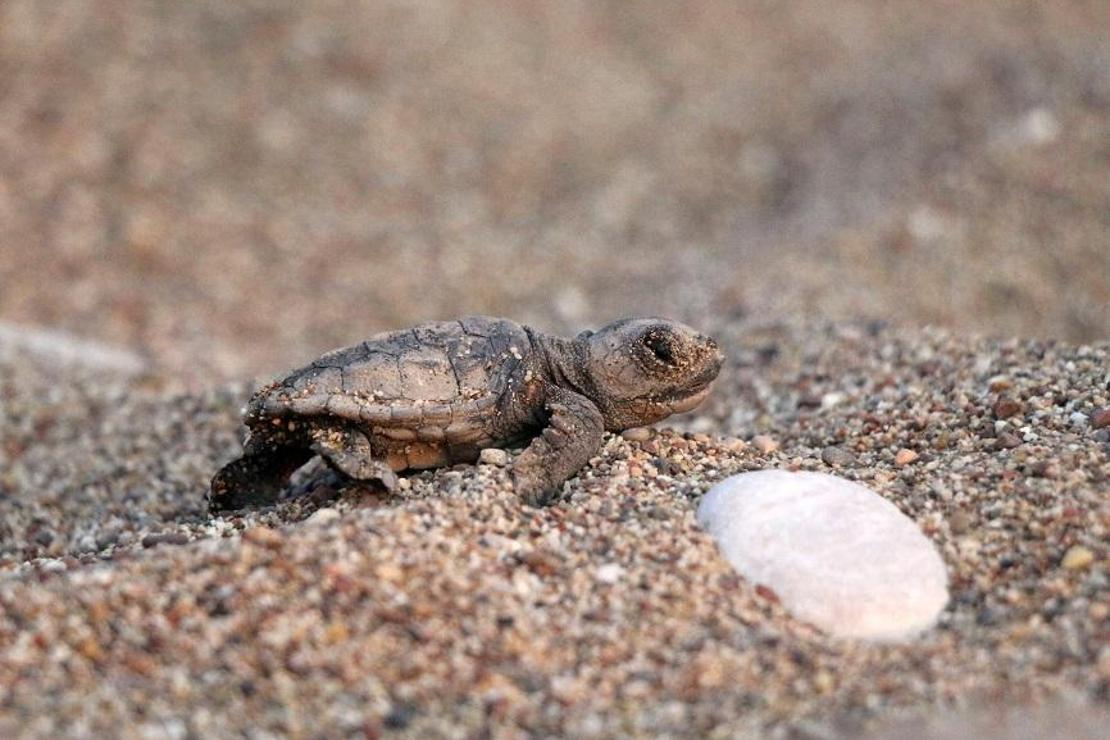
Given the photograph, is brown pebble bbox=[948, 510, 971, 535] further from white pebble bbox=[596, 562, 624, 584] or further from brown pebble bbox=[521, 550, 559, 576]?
brown pebble bbox=[521, 550, 559, 576]

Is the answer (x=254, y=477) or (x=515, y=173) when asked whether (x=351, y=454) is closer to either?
(x=254, y=477)

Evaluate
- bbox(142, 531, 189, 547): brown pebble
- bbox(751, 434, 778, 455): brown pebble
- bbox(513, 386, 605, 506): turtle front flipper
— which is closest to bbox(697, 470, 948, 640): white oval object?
bbox(513, 386, 605, 506): turtle front flipper

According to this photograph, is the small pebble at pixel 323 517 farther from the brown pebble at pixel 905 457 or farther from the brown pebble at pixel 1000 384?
the brown pebble at pixel 1000 384

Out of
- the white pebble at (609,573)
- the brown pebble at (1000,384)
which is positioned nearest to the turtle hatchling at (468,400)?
the white pebble at (609,573)

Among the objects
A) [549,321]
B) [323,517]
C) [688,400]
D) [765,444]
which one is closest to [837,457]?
[765,444]

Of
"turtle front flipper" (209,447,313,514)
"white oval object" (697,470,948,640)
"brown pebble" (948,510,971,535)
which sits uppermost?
"brown pebble" (948,510,971,535)

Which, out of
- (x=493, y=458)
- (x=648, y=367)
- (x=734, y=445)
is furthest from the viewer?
(x=734, y=445)
